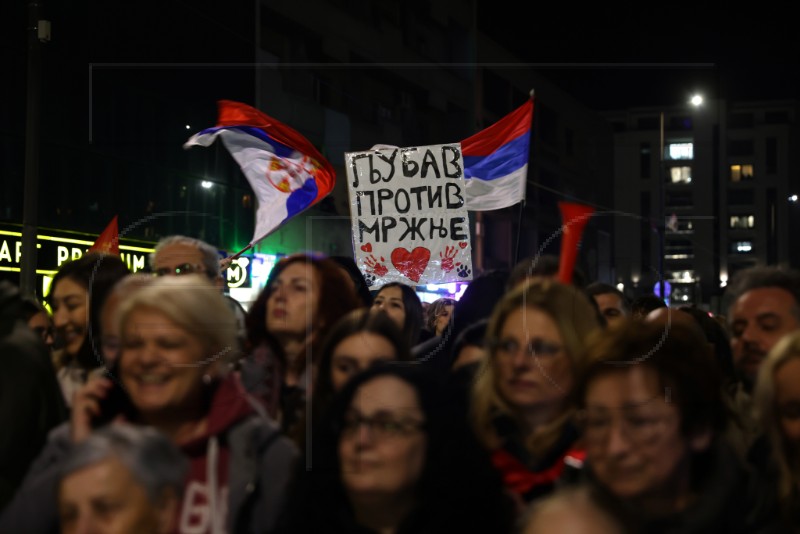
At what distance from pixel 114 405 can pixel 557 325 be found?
129 cm

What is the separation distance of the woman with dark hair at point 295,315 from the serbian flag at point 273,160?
2.48 metres

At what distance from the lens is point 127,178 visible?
64.3 ft

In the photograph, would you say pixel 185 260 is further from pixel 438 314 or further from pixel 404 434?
pixel 438 314

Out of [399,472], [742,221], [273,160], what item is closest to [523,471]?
[399,472]

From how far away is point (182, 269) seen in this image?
487 cm

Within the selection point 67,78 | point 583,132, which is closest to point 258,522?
point 67,78

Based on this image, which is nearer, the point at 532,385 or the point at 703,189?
the point at 532,385

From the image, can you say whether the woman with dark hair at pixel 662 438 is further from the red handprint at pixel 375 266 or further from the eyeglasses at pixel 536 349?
the red handprint at pixel 375 266

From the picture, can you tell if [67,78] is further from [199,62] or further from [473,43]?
[473,43]

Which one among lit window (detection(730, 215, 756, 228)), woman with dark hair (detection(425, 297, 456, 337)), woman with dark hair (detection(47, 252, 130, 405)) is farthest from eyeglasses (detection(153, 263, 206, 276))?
lit window (detection(730, 215, 756, 228))

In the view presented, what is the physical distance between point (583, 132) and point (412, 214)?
4574 centimetres

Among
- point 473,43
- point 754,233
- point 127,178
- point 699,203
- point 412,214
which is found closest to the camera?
point 412,214

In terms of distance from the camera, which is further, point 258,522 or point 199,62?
point 199,62

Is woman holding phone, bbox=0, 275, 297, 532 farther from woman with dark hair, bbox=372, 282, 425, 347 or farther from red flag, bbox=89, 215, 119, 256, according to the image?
red flag, bbox=89, 215, 119, 256
